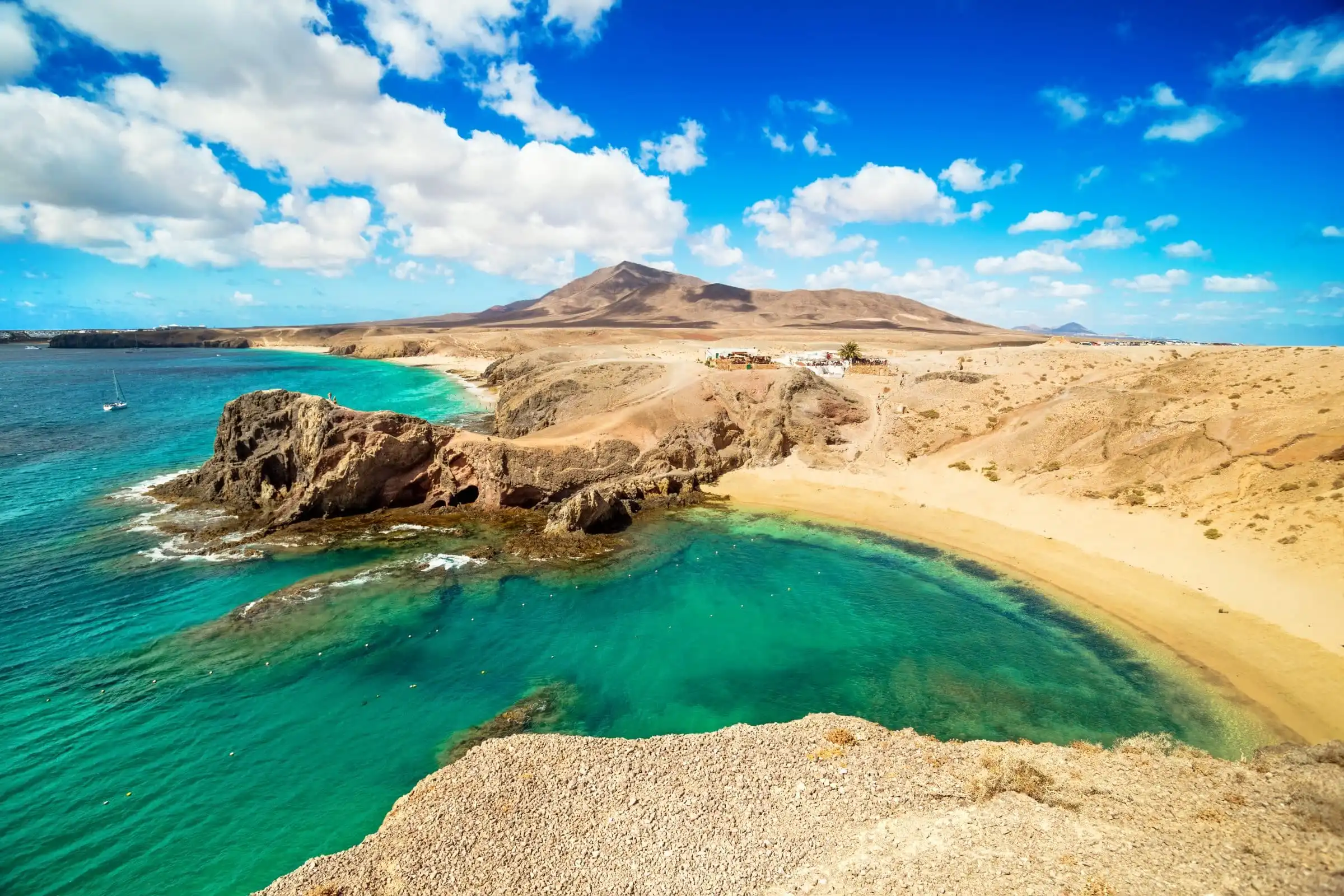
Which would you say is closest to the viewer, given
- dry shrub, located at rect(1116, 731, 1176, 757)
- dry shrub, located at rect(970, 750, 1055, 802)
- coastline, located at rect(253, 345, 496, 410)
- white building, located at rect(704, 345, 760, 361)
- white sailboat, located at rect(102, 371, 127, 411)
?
dry shrub, located at rect(970, 750, 1055, 802)

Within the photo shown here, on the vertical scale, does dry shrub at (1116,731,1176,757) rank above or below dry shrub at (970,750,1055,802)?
below

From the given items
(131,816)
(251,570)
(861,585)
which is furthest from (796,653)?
(251,570)

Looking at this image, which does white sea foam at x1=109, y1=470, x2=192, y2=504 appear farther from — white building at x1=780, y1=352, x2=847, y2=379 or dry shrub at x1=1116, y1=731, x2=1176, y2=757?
white building at x1=780, y1=352, x2=847, y2=379

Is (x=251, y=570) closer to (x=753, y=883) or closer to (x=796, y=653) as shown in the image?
(x=796, y=653)

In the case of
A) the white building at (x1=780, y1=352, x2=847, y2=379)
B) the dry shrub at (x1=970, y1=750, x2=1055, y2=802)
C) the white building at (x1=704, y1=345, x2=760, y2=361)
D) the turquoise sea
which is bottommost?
the turquoise sea

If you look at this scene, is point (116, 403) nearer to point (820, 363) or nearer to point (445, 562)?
point (445, 562)

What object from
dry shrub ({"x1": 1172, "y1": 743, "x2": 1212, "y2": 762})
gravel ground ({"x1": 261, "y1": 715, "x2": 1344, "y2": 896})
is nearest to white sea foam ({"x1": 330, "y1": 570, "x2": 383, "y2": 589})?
gravel ground ({"x1": 261, "y1": 715, "x2": 1344, "y2": 896})

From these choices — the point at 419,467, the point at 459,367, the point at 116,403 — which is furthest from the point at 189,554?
the point at 459,367
